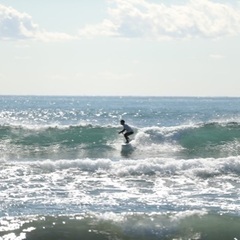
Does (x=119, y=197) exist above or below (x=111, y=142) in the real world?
above

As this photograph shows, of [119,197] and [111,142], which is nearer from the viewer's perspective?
[119,197]

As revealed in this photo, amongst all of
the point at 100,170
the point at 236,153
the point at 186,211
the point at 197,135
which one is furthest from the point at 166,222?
the point at 197,135

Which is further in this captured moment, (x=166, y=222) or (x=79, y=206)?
(x=79, y=206)

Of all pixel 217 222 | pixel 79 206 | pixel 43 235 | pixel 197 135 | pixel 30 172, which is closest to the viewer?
pixel 43 235

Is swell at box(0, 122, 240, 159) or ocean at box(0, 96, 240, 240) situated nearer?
ocean at box(0, 96, 240, 240)

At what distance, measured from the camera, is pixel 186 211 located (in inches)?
485

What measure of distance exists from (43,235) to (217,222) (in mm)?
3781

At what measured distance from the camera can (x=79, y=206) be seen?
13.1m

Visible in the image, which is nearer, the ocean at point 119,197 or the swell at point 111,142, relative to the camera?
the ocean at point 119,197

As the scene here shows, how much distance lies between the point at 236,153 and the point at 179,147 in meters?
3.11

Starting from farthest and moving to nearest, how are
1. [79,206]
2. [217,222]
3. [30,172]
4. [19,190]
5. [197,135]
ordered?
1. [197,135]
2. [30,172]
3. [19,190]
4. [79,206]
5. [217,222]

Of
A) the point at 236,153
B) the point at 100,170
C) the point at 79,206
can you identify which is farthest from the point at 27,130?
the point at 79,206

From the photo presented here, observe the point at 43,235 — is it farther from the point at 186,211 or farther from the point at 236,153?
the point at 236,153

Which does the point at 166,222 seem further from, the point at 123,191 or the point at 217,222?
the point at 123,191
